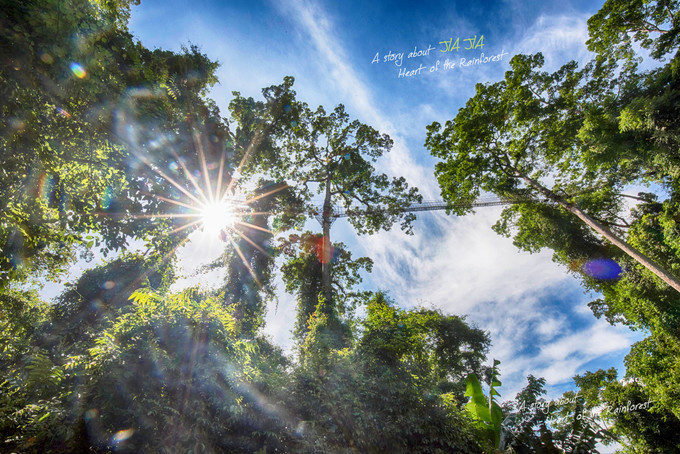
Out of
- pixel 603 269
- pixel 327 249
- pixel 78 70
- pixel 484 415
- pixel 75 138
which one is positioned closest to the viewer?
pixel 78 70

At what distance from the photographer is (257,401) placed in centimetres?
532

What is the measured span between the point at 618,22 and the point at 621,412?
20.1 m

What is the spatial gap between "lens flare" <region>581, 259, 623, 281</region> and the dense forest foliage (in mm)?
102

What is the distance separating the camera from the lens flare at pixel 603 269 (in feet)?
43.4

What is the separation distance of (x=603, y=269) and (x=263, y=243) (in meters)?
19.3

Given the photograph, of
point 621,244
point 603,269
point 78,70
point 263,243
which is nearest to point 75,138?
point 78,70

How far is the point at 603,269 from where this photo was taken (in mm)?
13633

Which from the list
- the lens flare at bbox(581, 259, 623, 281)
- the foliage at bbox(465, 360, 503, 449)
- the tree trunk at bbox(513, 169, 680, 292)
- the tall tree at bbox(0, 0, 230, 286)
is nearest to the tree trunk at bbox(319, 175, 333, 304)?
the foliage at bbox(465, 360, 503, 449)

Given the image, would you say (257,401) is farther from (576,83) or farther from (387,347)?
(576,83)

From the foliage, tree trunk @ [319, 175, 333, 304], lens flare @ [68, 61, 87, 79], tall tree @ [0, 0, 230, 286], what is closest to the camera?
tall tree @ [0, 0, 230, 286]

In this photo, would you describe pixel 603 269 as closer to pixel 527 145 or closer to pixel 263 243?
pixel 527 145

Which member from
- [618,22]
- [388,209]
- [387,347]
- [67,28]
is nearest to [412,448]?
[387,347]

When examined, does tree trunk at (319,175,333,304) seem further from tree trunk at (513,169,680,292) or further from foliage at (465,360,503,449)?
tree trunk at (513,169,680,292)

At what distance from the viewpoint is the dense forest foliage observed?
3.69 metres
